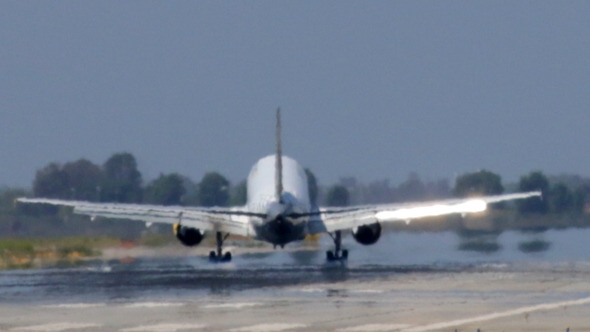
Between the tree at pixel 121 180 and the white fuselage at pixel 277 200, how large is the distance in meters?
24.4

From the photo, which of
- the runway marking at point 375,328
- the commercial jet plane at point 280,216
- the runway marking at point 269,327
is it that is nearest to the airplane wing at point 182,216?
the commercial jet plane at point 280,216

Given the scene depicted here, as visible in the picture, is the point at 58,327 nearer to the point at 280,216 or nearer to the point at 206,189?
the point at 280,216

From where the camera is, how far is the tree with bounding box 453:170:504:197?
303ft

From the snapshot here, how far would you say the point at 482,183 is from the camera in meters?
92.2

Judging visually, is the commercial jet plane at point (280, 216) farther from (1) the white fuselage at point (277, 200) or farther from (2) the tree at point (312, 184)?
(2) the tree at point (312, 184)

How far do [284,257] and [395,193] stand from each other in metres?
43.3

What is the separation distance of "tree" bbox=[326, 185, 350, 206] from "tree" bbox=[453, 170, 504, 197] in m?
7.45

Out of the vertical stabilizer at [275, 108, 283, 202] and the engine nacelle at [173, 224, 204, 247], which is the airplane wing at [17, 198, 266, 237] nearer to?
the engine nacelle at [173, 224, 204, 247]

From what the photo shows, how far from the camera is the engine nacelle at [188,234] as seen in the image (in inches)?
2598

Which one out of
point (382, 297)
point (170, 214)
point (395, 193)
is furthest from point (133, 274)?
point (395, 193)

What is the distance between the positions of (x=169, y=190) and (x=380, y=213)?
110ft

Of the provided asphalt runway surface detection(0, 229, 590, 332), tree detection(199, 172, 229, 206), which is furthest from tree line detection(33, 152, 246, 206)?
asphalt runway surface detection(0, 229, 590, 332)

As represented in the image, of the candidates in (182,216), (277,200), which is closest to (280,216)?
(277,200)

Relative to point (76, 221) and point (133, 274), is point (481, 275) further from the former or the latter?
point (76, 221)
